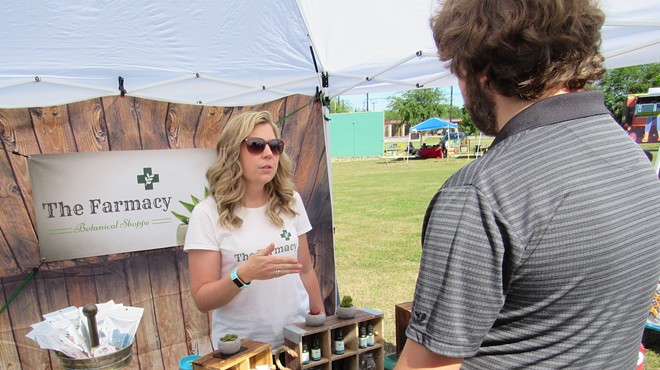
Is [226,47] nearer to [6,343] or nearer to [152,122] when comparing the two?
[152,122]

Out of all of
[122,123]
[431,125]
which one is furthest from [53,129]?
[431,125]

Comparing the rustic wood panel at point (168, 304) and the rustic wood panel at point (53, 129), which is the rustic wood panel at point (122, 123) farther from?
the rustic wood panel at point (168, 304)

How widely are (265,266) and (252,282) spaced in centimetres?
37

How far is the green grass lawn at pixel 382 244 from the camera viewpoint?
4762 mm

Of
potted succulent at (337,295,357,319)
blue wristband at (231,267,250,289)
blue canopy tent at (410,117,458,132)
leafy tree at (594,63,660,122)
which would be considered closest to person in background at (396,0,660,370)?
blue wristband at (231,267,250,289)

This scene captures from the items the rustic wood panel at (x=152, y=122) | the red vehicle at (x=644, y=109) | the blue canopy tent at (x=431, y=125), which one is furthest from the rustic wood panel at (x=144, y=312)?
the blue canopy tent at (x=431, y=125)

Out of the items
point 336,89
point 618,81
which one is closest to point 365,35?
point 336,89

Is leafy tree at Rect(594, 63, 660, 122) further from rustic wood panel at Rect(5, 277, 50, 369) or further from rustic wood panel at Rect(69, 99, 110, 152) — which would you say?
rustic wood panel at Rect(5, 277, 50, 369)

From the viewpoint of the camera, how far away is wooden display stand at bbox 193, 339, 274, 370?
151 cm

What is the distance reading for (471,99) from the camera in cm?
86

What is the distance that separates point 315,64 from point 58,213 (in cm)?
206

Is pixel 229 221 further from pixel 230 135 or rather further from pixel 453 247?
pixel 453 247

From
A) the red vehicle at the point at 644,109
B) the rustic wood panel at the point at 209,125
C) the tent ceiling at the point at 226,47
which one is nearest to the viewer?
the tent ceiling at the point at 226,47

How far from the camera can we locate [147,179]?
3.07 meters
